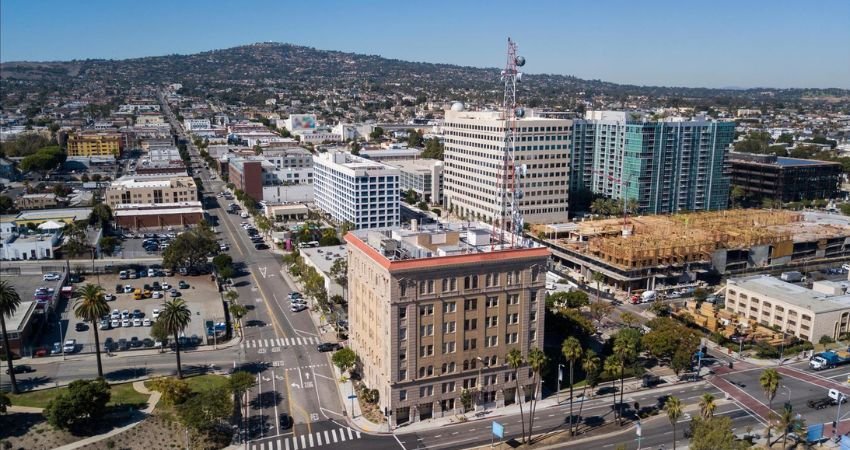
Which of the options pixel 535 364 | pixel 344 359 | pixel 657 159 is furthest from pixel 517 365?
pixel 657 159

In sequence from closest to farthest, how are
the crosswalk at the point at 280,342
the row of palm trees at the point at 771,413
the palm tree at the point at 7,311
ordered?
the row of palm trees at the point at 771,413 < the palm tree at the point at 7,311 < the crosswalk at the point at 280,342

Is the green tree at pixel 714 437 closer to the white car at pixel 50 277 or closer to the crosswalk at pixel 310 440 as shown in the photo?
the crosswalk at pixel 310 440

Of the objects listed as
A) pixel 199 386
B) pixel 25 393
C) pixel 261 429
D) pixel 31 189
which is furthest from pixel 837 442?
pixel 31 189

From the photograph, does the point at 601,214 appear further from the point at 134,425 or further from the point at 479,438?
the point at 134,425

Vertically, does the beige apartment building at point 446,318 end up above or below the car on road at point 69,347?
above

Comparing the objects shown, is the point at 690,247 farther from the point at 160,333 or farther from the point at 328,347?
the point at 160,333

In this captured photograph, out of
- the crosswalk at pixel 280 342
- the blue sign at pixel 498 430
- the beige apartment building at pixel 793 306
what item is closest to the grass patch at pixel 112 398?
the crosswalk at pixel 280 342

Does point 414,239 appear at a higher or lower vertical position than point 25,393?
higher
